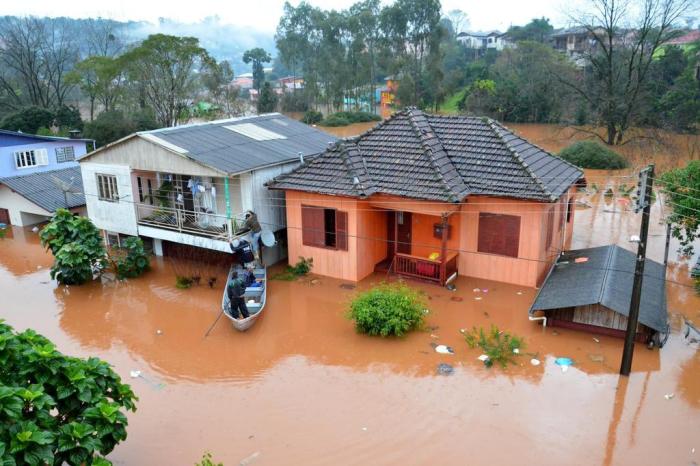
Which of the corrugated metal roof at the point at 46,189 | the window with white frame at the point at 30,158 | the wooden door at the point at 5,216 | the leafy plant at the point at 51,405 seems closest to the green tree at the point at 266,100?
the window with white frame at the point at 30,158

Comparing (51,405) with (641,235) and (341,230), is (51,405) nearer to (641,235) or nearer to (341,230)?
(641,235)

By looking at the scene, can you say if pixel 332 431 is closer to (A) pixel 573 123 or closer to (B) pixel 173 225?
(B) pixel 173 225

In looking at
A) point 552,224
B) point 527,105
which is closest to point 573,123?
point 527,105

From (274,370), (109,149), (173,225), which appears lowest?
(274,370)

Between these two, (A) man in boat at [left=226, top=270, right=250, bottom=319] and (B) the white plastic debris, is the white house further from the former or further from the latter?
(B) the white plastic debris

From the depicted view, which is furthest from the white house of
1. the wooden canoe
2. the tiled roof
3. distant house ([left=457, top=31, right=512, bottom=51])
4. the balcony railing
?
distant house ([left=457, top=31, right=512, bottom=51])

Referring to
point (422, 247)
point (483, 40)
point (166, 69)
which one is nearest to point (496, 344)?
point (422, 247)

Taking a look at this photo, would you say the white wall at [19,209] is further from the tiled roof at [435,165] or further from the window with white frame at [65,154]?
the tiled roof at [435,165]
